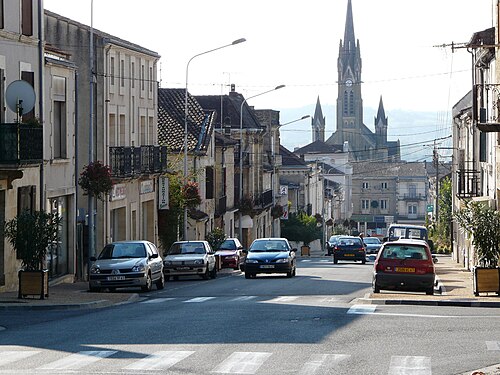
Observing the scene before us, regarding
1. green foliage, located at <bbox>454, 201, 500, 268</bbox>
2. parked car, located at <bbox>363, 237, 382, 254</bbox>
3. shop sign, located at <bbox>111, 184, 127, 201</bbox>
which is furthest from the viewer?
parked car, located at <bbox>363, 237, 382, 254</bbox>

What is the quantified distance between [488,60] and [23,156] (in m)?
21.1

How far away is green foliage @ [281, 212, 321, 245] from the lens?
Answer: 96.0m

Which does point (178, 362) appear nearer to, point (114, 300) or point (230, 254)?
point (114, 300)

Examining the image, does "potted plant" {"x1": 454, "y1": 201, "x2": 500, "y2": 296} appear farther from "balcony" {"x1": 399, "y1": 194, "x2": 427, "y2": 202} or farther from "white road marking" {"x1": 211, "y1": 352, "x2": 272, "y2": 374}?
"balcony" {"x1": 399, "y1": 194, "x2": 427, "y2": 202}

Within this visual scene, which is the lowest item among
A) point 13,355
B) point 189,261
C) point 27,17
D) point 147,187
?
point 13,355

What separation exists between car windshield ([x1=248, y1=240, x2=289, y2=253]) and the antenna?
45.2 ft

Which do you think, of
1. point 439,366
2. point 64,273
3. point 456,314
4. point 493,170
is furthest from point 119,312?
point 493,170

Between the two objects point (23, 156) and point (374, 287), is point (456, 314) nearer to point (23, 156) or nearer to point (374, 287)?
point (374, 287)

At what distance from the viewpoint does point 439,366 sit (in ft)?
47.0

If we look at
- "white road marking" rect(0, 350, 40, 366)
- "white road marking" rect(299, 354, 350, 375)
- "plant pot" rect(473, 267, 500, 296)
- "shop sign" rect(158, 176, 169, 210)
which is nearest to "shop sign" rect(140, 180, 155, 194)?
"shop sign" rect(158, 176, 169, 210)

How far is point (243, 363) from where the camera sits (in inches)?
564

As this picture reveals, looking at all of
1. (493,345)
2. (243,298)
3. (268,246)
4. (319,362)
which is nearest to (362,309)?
(243,298)

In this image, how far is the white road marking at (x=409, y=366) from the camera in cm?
1374

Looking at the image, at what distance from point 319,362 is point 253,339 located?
2.60 metres
